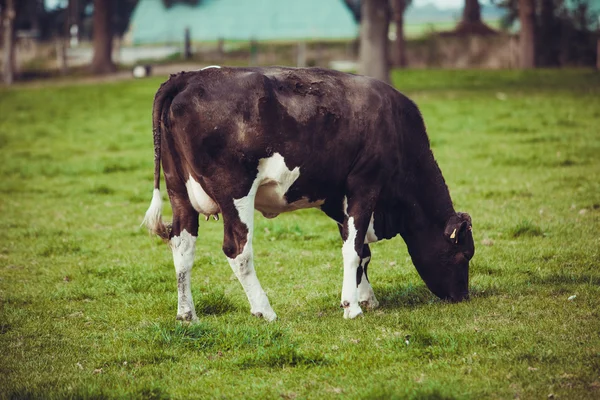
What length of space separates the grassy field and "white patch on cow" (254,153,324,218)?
101 centimetres

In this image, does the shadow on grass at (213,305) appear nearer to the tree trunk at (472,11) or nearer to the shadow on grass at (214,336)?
the shadow on grass at (214,336)

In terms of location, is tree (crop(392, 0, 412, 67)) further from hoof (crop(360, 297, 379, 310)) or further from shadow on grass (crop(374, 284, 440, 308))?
hoof (crop(360, 297, 379, 310))

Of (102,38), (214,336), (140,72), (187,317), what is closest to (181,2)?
(102,38)

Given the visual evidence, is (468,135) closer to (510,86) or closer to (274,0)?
(510,86)

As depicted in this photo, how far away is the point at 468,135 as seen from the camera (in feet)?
63.0

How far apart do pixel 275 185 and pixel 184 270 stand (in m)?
1.12

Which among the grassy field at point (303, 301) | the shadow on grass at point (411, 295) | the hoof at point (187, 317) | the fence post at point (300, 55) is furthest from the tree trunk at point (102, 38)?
the hoof at point (187, 317)

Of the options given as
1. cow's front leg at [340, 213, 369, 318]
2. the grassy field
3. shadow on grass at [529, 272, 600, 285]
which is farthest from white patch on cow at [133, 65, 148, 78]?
cow's front leg at [340, 213, 369, 318]

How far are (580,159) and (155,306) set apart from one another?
997 cm

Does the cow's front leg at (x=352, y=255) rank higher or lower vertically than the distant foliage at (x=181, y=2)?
lower

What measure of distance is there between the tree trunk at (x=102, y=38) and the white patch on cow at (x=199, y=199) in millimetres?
36775

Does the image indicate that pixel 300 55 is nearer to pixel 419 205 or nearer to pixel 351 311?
pixel 419 205

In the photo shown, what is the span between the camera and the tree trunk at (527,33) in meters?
37.7

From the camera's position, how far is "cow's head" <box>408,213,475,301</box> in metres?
8.20
